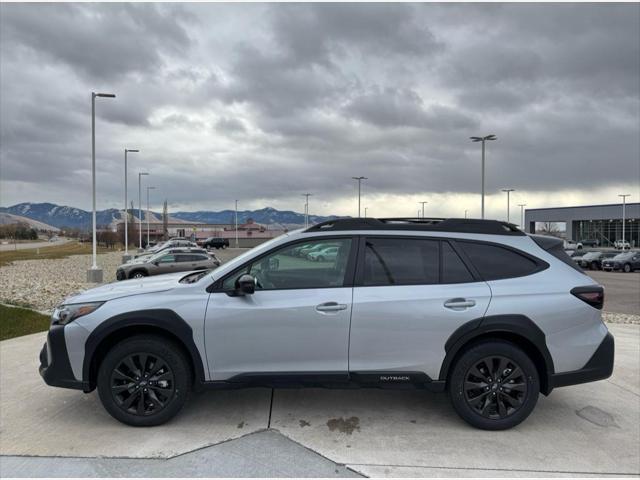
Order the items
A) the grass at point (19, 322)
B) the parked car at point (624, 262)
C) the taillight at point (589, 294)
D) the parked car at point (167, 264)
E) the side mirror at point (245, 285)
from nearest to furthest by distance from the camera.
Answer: the side mirror at point (245, 285), the taillight at point (589, 294), the grass at point (19, 322), the parked car at point (167, 264), the parked car at point (624, 262)

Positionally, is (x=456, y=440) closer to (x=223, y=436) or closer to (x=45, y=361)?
(x=223, y=436)

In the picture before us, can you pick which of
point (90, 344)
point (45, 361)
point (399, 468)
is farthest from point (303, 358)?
point (45, 361)

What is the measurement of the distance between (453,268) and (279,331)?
5.16ft

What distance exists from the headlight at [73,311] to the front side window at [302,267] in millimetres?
1108

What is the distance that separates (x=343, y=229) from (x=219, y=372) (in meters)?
1.60

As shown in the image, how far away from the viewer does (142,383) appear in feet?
12.4

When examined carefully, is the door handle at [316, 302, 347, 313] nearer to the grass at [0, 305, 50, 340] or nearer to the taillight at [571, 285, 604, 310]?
the taillight at [571, 285, 604, 310]

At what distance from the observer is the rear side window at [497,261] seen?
3.95 metres

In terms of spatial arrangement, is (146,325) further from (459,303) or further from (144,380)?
(459,303)

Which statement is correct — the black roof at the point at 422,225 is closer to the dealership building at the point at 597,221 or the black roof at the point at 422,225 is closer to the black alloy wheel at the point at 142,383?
the black alloy wheel at the point at 142,383

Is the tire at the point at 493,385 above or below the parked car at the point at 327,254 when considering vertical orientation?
below

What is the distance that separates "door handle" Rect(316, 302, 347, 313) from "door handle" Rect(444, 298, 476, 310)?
2.81 feet

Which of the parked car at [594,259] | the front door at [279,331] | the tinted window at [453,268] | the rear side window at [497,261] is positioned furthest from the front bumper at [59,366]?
the parked car at [594,259]

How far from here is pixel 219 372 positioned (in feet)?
12.4
